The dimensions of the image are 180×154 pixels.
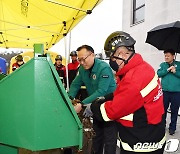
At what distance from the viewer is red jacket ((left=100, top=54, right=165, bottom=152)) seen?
1626mm

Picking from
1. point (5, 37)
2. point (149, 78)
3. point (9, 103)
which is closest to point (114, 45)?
point (149, 78)

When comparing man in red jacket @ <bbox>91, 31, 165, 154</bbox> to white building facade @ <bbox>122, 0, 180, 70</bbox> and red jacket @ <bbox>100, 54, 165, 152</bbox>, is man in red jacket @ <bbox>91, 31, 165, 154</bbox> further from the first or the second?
white building facade @ <bbox>122, 0, 180, 70</bbox>

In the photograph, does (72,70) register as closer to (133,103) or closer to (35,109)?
(133,103)

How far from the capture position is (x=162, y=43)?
4734mm

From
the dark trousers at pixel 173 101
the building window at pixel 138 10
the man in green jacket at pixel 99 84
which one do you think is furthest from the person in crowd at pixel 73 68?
the building window at pixel 138 10

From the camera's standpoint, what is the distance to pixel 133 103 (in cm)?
163

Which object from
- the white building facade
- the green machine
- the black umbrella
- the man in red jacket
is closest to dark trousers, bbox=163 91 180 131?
the black umbrella

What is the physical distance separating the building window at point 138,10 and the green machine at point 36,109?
801cm

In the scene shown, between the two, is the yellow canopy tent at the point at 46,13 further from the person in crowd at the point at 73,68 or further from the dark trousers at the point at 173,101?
the dark trousers at the point at 173,101

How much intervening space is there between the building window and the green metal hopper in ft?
26.3

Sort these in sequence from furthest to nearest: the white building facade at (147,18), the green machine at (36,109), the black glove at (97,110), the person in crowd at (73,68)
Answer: the white building facade at (147,18) < the person in crowd at (73,68) < the black glove at (97,110) < the green machine at (36,109)

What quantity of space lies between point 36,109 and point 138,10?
8759mm

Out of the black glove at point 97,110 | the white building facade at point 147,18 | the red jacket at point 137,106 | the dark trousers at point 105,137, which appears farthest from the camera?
the white building facade at point 147,18

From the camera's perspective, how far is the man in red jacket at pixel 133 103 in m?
1.64
